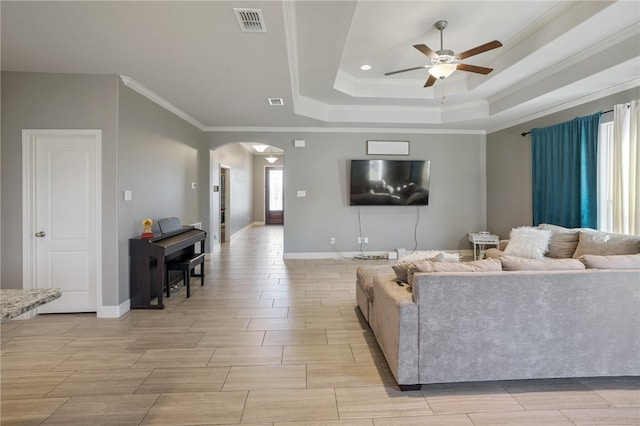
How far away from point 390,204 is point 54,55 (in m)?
5.42

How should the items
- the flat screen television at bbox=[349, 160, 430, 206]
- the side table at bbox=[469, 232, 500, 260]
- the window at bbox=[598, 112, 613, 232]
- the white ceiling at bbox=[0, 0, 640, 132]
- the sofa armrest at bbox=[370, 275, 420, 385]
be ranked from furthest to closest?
the flat screen television at bbox=[349, 160, 430, 206]
the side table at bbox=[469, 232, 500, 260]
the window at bbox=[598, 112, 613, 232]
the white ceiling at bbox=[0, 0, 640, 132]
the sofa armrest at bbox=[370, 275, 420, 385]

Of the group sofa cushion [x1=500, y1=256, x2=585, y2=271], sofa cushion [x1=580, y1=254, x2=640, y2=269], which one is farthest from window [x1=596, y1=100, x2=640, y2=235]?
sofa cushion [x1=500, y1=256, x2=585, y2=271]

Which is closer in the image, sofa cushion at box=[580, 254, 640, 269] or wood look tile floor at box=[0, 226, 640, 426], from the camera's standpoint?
wood look tile floor at box=[0, 226, 640, 426]

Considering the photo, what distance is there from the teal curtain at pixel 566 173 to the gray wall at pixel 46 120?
5.86 m

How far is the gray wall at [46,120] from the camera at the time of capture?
11.0 feet

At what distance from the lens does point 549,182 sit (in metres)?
4.89

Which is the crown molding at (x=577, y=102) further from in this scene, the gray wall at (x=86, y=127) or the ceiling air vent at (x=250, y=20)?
the gray wall at (x=86, y=127)

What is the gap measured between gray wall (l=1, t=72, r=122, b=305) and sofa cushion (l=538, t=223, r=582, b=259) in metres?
5.39

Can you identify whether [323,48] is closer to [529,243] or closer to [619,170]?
[529,243]

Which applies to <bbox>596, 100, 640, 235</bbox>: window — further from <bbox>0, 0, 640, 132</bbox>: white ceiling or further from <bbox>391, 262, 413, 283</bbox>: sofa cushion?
<bbox>391, 262, 413, 283</bbox>: sofa cushion

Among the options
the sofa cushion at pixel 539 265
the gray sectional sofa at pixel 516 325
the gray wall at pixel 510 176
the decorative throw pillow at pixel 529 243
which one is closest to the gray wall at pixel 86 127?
the gray sectional sofa at pixel 516 325

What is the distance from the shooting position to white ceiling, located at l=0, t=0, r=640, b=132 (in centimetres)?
251

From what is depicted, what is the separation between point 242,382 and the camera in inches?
89.4

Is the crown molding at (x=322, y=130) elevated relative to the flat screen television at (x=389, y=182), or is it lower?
elevated
